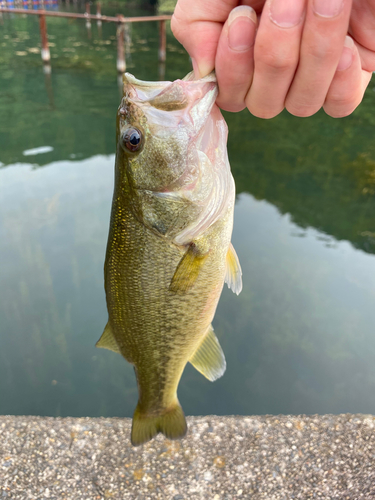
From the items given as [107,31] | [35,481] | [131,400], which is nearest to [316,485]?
[35,481]

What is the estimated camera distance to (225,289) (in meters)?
4.43

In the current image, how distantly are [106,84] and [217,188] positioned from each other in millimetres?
14663

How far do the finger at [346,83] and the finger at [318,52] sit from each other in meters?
0.05

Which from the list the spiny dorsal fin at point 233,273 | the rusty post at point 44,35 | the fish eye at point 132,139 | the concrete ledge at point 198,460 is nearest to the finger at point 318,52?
the fish eye at point 132,139

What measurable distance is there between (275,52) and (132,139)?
2.01 feet

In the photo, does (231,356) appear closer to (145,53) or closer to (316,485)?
(316,485)

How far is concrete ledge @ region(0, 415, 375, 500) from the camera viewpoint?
209 cm

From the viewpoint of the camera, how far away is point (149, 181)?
1390mm

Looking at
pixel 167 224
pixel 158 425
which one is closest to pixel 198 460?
pixel 158 425

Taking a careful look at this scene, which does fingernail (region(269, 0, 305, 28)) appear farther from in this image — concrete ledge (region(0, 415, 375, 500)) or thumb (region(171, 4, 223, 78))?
concrete ledge (region(0, 415, 375, 500))

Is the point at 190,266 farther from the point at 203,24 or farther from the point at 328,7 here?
the point at 328,7

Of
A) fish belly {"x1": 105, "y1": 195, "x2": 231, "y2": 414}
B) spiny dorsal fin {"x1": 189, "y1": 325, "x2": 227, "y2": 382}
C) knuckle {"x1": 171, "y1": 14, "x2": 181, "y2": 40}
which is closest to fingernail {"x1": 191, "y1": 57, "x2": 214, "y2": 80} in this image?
knuckle {"x1": 171, "y1": 14, "x2": 181, "y2": 40}

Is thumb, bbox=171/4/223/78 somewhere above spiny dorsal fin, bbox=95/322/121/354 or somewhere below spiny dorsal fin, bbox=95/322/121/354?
above

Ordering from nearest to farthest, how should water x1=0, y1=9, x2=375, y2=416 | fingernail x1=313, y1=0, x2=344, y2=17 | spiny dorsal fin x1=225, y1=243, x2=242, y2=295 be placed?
fingernail x1=313, y1=0, x2=344, y2=17
spiny dorsal fin x1=225, y1=243, x2=242, y2=295
water x1=0, y1=9, x2=375, y2=416
